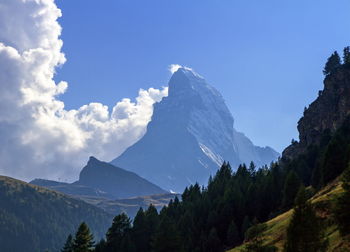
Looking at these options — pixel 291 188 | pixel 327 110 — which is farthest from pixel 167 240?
pixel 327 110

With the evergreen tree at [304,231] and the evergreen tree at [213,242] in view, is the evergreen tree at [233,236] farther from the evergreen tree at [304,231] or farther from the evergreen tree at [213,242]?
the evergreen tree at [304,231]

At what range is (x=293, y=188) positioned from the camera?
90.6m

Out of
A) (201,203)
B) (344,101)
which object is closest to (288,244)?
(201,203)

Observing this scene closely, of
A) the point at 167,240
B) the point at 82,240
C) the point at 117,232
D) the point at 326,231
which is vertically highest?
the point at 117,232

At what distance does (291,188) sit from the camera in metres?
90.7

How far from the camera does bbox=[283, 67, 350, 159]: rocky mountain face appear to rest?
165875 millimetres

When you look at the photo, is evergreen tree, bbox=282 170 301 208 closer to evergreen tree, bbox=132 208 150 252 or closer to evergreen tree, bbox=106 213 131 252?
evergreen tree, bbox=132 208 150 252

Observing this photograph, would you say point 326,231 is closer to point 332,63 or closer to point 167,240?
point 167,240

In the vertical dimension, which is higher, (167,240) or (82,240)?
(82,240)

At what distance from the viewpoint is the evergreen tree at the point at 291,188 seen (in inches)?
3548

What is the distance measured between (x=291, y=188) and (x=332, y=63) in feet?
393

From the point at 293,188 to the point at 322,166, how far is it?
8350 millimetres

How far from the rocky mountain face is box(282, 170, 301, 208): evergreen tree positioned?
7467 cm

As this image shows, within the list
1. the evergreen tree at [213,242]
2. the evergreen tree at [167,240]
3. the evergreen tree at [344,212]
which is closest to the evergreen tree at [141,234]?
the evergreen tree at [213,242]
